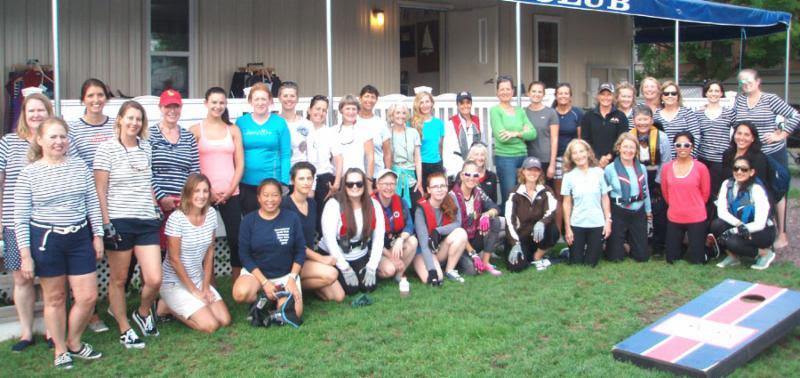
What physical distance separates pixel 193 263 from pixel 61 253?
3.61ft

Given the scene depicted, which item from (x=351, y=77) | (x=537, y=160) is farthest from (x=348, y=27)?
(x=537, y=160)

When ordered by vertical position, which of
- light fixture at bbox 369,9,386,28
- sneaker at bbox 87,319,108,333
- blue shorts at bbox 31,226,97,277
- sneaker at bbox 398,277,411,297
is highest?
light fixture at bbox 369,9,386,28

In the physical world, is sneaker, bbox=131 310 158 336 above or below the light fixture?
below

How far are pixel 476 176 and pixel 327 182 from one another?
56.7 inches

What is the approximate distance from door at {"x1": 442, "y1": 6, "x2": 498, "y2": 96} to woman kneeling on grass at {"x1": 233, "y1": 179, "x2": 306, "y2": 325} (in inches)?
287

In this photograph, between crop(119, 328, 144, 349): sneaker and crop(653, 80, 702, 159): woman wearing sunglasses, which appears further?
crop(653, 80, 702, 159): woman wearing sunglasses

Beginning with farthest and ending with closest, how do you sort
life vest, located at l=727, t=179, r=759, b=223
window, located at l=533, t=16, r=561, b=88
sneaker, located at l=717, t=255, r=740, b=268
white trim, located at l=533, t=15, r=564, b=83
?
window, located at l=533, t=16, r=561, b=88 → white trim, located at l=533, t=15, r=564, b=83 → sneaker, located at l=717, t=255, r=740, b=268 → life vest, located at l=727, t=179, r=759, b=223

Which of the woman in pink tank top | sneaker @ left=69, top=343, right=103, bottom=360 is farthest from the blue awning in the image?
sneaker @ left=69, top=343, right=103, bottom=360

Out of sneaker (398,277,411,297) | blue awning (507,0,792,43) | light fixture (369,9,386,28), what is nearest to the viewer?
sneaker (398,277,411,297)

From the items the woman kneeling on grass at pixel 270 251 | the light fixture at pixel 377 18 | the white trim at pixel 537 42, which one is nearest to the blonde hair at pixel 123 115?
the woman kneeling on grass at pixel 270 251

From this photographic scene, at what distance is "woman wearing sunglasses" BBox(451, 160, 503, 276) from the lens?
285 inches

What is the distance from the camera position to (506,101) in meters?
7.99

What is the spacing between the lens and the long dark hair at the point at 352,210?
21.4ft

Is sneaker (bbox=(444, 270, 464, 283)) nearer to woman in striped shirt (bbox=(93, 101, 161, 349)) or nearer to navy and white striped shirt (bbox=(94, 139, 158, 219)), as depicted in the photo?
woman in striped shirt (bbox=(93, 101, 161, 349))
